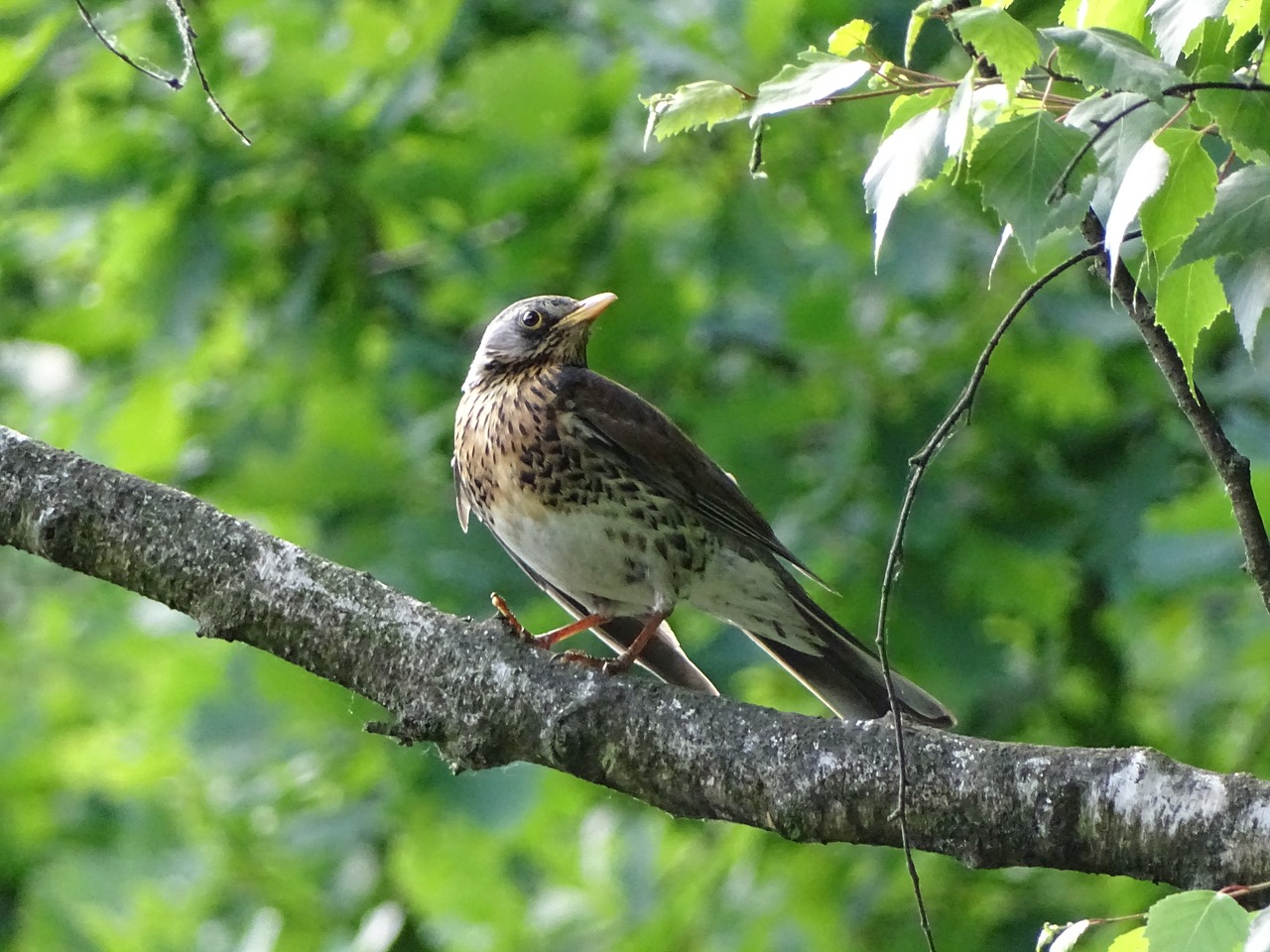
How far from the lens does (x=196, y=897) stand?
19.8 feet

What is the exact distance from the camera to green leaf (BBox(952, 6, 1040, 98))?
1691 millimetres

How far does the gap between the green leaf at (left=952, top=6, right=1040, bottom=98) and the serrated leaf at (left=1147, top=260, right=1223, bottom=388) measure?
0.34 m

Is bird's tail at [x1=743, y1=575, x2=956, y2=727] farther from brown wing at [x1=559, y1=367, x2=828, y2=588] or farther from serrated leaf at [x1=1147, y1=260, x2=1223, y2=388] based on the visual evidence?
serrated leaf at [x1=1147, y1=260, x2=1223, y2=388]

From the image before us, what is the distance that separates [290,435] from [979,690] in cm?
254

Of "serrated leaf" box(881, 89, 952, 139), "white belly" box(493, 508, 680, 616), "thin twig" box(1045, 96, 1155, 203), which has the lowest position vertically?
"white belly" box(493, 508, 680, 616)

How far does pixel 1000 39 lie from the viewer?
1712 millimetres

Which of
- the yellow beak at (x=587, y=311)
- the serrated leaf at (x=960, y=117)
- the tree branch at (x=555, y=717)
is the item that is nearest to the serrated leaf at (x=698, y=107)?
the serrated leaf at (x=960, y=117)

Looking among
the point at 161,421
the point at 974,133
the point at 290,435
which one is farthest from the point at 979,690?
the point at 974,133

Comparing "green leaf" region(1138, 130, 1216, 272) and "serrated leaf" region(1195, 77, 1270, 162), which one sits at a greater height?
"serrated leaf" region(1195, 77, 1270, 162)

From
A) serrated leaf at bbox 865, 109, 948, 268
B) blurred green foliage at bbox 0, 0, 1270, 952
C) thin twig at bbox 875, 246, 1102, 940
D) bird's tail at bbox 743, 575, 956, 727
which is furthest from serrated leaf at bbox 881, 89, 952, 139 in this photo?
blurred green foliage at bbox 0, 0, 1270, 952

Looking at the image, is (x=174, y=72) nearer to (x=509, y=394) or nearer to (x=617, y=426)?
(x=509, y=394)

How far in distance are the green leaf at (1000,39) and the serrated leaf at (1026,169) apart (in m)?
0.06

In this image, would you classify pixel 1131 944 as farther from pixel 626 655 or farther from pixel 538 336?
pixel 538 336

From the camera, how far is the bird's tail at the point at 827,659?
13.4 ft
